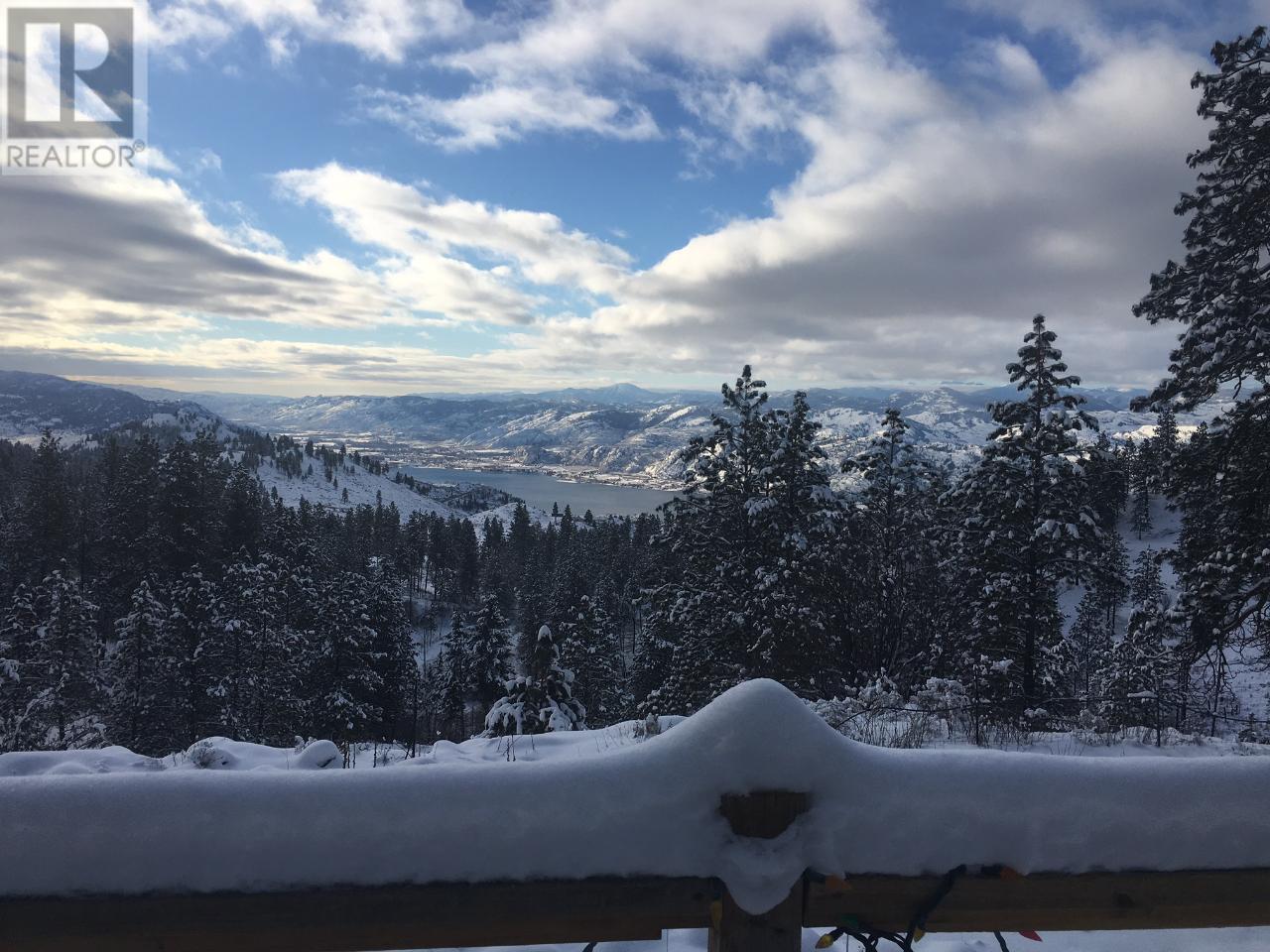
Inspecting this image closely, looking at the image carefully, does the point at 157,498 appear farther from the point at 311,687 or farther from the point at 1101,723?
the point at 1101,723

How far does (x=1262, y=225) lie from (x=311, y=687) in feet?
116

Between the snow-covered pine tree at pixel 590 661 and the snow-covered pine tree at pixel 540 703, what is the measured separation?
10.6 meters

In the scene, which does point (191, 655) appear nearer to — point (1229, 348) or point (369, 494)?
point (1229, 348)

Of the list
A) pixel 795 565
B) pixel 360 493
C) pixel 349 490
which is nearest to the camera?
pixel 795 565

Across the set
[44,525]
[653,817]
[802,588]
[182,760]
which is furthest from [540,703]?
[44,525]

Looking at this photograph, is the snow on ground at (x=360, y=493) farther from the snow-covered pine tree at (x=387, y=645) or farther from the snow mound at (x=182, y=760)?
the snow mound at (x=182, y=760)

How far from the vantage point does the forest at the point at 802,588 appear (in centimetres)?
842

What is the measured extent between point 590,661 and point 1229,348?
1214 inches

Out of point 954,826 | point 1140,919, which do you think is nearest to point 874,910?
point 954,826

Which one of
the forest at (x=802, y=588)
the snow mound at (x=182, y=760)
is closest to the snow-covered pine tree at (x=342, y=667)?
the forest at (x=802, y=588)

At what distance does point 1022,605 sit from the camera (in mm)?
15148

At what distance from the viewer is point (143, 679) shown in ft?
82.5

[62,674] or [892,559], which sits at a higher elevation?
[892,559]

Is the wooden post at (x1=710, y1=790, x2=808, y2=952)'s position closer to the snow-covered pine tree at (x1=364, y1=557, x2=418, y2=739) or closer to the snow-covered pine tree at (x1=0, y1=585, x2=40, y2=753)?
the snow-covered pine tree at (x1=0, y1=585, x2=40, y2=753)
